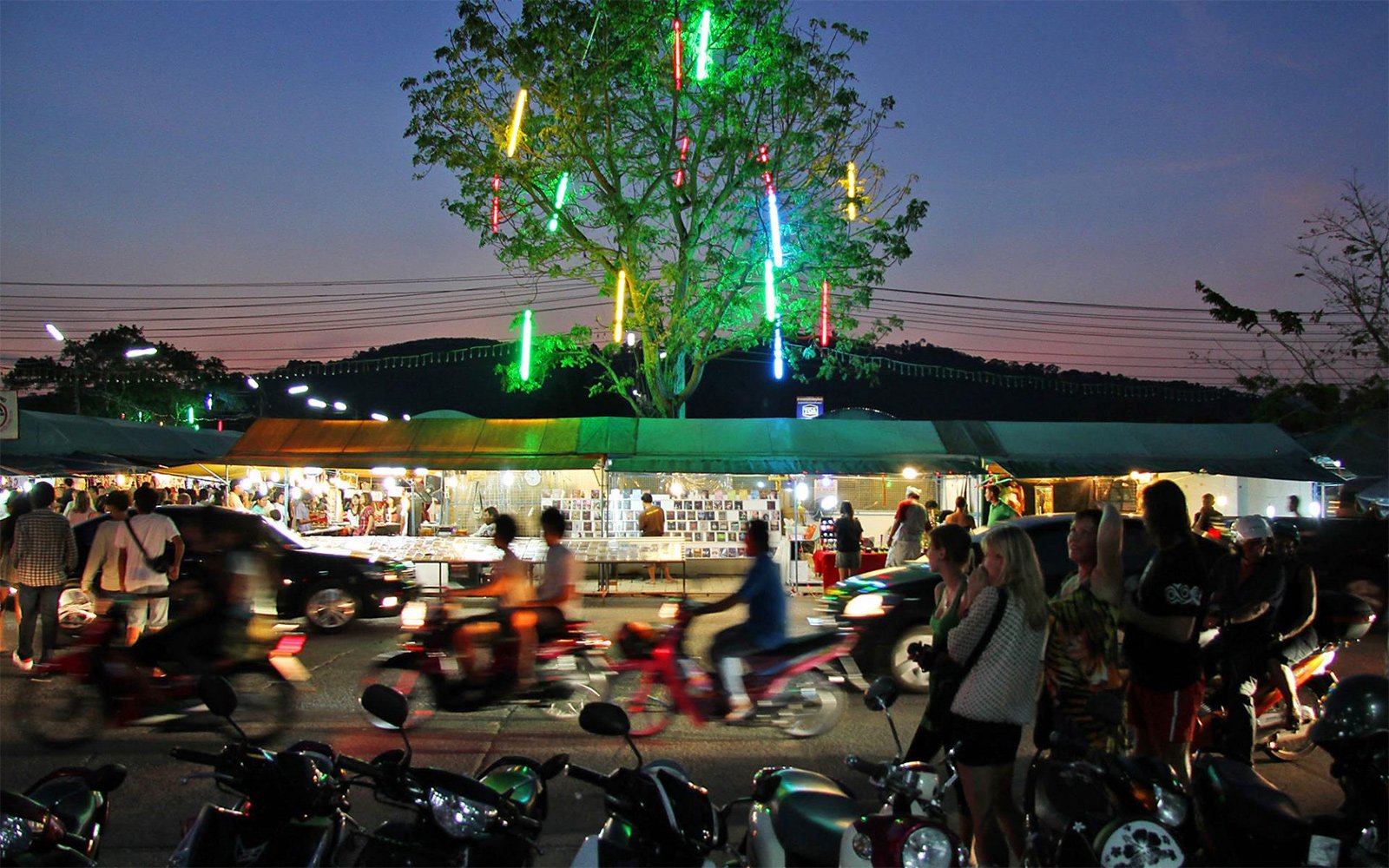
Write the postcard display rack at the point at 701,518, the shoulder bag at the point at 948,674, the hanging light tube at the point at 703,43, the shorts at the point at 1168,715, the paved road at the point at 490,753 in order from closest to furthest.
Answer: the shoulder bag at the point at 948,674 < the shorts at the point at 1168,715 < the paved road at the point at 490,753 < the hanging light tube at the point at 703,43 < the postcard display rack at the point at 701,518

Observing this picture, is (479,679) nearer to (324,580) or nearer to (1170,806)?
(1170,806)

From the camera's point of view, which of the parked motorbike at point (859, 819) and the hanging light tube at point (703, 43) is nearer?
the parked motorbike at point (859, 819)

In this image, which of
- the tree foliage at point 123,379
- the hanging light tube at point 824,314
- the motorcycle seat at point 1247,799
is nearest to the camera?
the motorcycle seat at point 1247,799

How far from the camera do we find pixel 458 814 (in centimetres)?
323

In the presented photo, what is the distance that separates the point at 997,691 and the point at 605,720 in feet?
5.63

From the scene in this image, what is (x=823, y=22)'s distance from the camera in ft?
71.1

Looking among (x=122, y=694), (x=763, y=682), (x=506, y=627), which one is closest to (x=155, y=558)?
(x=122, y=694)

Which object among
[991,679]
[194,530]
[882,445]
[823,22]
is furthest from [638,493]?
[991,679]

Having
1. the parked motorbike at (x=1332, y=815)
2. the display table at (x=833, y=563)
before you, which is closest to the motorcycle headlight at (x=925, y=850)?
the parked motorbike at (x=1332, y=815)

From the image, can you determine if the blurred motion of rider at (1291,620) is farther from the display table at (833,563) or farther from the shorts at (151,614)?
the display table at (833,563)

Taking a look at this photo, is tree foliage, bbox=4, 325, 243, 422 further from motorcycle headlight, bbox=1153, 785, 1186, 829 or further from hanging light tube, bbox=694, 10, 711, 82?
motorcycle headlight, bbox=1153, 785, 1186, 829

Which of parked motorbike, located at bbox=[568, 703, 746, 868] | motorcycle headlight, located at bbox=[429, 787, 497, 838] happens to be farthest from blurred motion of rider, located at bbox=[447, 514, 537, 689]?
motorcycle headlight, located at bbox=[429, 787, 497, 838]

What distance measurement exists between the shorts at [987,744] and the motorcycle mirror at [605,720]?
1.55 meters

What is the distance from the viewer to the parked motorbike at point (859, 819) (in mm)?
3359
